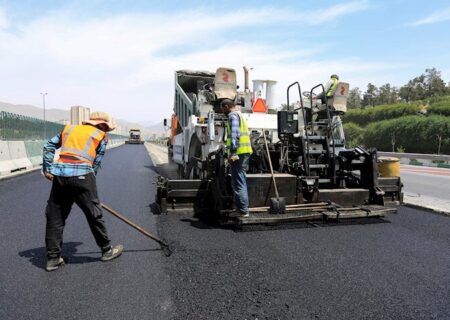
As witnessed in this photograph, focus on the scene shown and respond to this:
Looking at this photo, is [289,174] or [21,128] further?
[21,128]

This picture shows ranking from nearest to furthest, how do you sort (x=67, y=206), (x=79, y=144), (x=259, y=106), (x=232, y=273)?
(x=232, y=273) → (x=79, y=144) → (x=67, y=206) → (x=259, y=106)

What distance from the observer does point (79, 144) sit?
13.2ft

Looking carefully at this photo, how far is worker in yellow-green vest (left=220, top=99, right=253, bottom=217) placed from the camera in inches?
211

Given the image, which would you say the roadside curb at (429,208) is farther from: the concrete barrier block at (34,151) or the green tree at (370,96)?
the green tree at (370,96)

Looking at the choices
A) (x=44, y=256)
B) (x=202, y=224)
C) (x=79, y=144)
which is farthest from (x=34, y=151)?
(x=79, y=144)

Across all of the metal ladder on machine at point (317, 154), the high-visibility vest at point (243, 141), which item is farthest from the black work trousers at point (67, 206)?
the metal ladder on machine at point (317, 154)

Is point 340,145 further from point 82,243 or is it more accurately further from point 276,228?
point 82,243

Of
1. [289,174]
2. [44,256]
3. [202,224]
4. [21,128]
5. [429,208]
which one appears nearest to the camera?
[44,256]

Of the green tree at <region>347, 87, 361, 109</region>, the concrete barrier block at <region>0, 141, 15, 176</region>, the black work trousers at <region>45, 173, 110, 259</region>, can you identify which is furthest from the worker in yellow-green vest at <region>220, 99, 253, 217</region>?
the green tree at <region>347, 87, 361, 109</region>

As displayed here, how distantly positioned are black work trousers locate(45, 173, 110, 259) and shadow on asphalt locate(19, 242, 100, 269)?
0.75 feet

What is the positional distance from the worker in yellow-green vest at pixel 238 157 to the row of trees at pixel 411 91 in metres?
39.3

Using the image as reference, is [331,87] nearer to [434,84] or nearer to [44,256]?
[44,256]

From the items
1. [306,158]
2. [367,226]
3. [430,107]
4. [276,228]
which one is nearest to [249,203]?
[276,228]

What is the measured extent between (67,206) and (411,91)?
45820 millimetres
